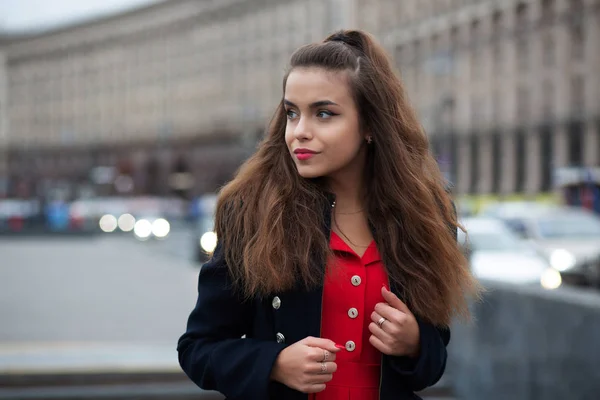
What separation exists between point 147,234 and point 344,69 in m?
46.3

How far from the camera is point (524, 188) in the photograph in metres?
53.2

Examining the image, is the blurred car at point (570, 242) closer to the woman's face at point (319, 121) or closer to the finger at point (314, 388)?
the woman's face at point (319, 121)

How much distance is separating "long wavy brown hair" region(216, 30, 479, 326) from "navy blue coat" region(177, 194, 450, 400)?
5cm

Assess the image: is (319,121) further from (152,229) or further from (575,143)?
(575,143)

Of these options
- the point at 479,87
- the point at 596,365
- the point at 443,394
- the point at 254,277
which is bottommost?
the point at 443,394

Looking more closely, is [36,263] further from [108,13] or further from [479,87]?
[108,13]

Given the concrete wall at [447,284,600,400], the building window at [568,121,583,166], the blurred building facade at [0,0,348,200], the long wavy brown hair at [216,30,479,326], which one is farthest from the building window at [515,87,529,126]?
the long wavy brown hair at [216,30,479,326]

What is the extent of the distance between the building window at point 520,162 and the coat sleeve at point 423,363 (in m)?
51.9

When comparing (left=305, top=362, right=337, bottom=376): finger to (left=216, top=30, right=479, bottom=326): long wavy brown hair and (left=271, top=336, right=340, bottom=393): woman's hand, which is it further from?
(left=216, top=30, right=479, bottom=326): long wavy brown hair

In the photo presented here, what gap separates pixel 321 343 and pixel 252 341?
216mm

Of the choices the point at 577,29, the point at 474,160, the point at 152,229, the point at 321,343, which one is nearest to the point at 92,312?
the point at 321,343

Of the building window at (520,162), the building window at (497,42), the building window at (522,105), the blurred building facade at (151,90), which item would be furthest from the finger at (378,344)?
the blurred building facade at (151,90)

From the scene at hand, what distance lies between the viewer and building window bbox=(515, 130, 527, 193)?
53594 millimetres

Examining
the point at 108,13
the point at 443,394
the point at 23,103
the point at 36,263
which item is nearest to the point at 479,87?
the point at 36,263
